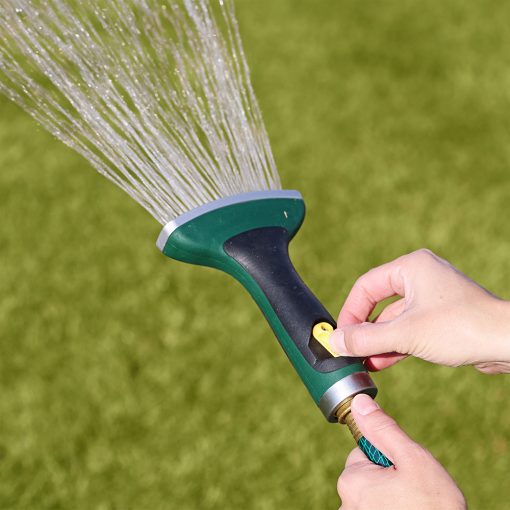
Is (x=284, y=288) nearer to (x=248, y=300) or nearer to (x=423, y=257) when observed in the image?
(x=423, y=257)

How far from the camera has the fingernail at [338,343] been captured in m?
1.36

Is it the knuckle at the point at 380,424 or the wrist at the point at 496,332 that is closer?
the knuckle at the point at 380,424

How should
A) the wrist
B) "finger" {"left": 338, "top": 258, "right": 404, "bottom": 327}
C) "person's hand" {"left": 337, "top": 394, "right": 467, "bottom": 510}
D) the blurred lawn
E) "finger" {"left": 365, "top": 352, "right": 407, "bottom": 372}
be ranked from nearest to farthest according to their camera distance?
1. "person's hand" {"left": 337, "top": 394, "right": 467, "bottom": 510}
2. the wrist
3. "finger" {"left": 338, "top": 258, "right": 404, "bottom": 327}
4. "finger" {"left": 365, "top": 352, "right": 407, "bottom": 372}
5. the blurred lawn

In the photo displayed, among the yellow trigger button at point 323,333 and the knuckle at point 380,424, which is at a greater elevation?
the yellow trigger button at point 323,333

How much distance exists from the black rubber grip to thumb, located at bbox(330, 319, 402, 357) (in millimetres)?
28

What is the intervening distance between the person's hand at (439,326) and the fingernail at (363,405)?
0.27 ft

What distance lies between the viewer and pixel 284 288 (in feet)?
4.81

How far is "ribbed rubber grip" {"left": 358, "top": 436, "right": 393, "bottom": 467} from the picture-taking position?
136 centimetres

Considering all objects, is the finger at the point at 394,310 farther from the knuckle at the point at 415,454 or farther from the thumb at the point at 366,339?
the knuckle at the point at 415,454

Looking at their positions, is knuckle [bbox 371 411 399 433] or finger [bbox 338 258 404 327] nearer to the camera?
knuckle [bbox 371 411 399 433]

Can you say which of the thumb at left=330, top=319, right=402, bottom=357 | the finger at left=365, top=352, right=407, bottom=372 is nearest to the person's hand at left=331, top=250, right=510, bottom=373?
the thumb at left=330, top=319, right=402, bottom=357

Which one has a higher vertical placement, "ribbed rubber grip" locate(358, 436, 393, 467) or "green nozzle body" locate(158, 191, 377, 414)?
"green nozzle body" locate(158, 191, 377, 414)

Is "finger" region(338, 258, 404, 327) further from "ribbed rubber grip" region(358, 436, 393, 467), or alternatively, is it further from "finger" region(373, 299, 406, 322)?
"ribbed rubber grip" region(358, 436, 393, 467)

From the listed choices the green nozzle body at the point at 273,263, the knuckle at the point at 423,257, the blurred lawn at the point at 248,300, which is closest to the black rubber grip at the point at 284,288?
the green nozzle body at the point at 273,263
